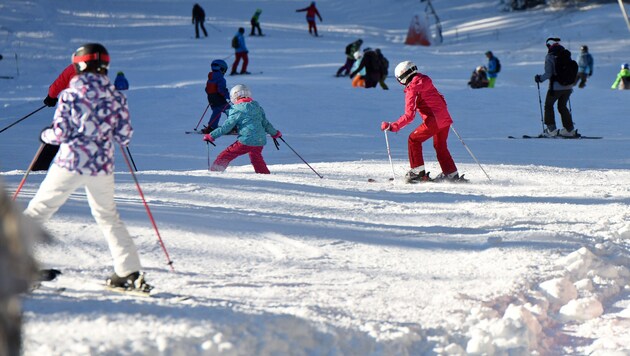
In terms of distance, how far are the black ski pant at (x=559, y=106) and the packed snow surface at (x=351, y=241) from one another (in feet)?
1.67

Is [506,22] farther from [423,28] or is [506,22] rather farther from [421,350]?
[421,350]

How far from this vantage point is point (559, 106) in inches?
608

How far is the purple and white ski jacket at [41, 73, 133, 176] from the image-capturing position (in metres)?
5.30

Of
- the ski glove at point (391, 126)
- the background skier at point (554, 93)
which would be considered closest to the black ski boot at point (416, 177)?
the ski glove at point (391, 126)

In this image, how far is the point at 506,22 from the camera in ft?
136

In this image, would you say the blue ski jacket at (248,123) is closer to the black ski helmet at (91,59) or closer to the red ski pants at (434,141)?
the red ski pants at (434,141)

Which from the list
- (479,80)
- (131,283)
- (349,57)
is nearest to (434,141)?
(131,283)

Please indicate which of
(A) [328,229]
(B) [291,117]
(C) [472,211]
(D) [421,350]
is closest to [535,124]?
(B) [291,117]

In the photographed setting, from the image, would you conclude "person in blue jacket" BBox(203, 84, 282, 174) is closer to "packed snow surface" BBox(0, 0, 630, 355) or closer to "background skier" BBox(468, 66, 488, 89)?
"packed snow surface" BBox(0, 0, 630, 355)

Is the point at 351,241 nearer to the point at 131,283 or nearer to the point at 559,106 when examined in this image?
the point at 131,283

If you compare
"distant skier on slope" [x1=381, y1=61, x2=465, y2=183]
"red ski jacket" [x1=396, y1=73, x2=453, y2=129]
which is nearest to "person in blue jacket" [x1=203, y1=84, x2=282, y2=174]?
"distant skier on slope" [x1=381, y1=61, x2=465, y2=183]

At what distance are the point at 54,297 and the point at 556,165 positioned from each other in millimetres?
9127

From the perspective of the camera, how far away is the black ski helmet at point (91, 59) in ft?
17.8

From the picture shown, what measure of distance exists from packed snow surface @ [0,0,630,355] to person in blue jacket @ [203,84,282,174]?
1.32 feet
